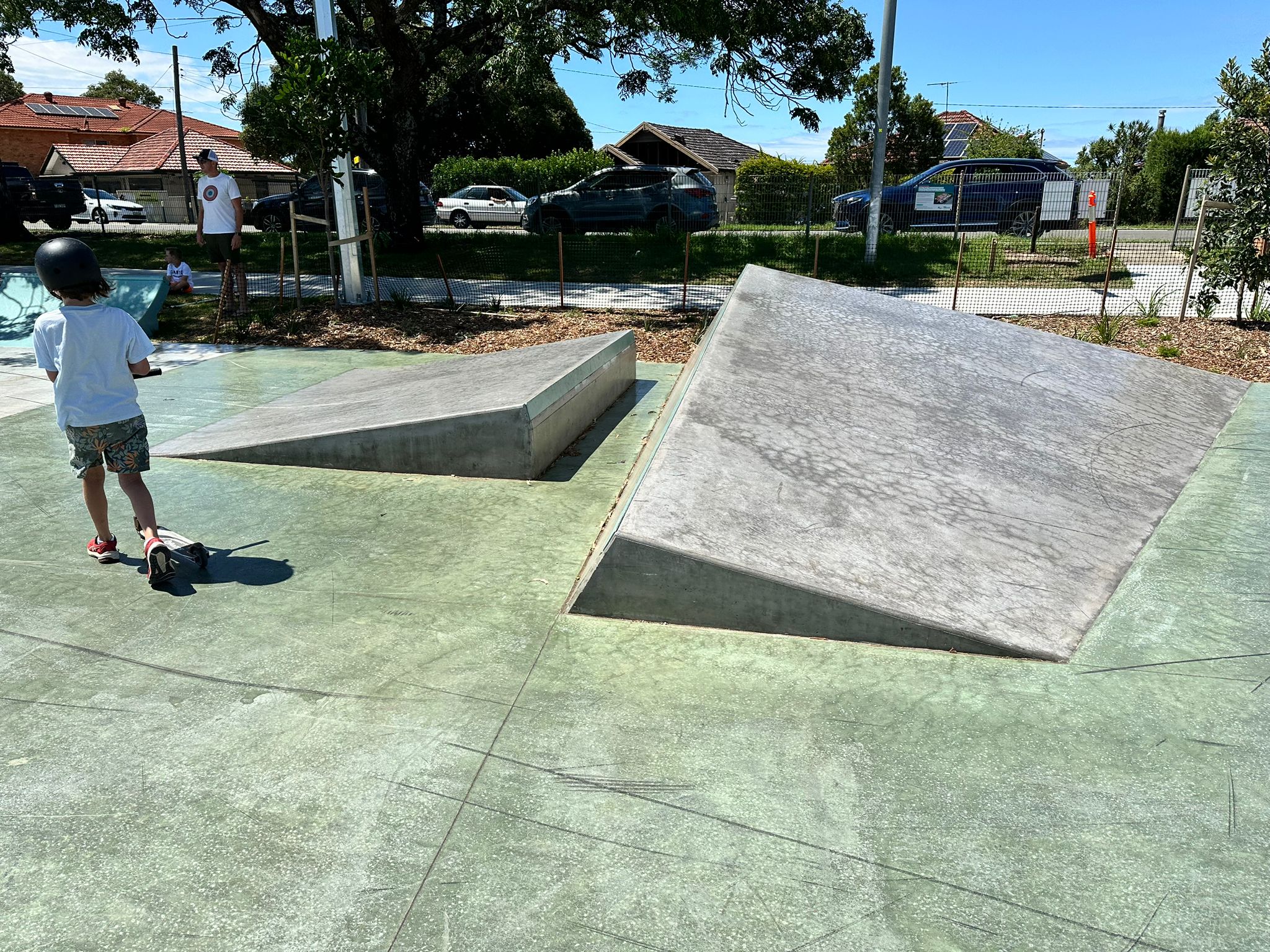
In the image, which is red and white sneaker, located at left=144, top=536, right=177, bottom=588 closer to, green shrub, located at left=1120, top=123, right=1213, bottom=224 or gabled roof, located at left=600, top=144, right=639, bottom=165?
green shrub, located at left=1120, top=123, right=1213, bottom=224

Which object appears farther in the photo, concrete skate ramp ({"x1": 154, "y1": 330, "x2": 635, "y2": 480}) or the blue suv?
the blue suv

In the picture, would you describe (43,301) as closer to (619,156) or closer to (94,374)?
(94,374)

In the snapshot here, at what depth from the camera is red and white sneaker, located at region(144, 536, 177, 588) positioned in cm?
368

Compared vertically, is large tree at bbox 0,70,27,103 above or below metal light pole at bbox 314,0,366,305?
above

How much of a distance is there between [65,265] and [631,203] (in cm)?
1725

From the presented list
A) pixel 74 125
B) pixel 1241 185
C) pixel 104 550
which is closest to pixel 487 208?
pixel 1241 185

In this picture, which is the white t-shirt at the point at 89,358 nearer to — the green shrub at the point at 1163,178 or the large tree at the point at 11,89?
the green shrub at the point at 1163,178


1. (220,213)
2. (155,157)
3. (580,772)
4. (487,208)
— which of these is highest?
(155,157)

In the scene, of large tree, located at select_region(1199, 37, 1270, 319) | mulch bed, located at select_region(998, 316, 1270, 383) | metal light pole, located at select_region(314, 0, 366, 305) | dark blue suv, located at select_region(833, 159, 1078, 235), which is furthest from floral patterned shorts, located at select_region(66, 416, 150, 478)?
dark blue suv, located at select_region(833, 159, 1078, 235)

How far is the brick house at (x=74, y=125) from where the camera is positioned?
2192 inches

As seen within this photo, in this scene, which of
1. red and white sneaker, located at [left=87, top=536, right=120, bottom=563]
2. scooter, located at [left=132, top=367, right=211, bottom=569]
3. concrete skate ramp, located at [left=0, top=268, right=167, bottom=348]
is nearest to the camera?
scooter, located at [left=132, top=367, right=211, bottom=569]

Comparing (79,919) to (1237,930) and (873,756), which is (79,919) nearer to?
(873,756)

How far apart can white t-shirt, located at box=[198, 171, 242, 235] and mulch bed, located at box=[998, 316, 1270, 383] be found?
359 inches

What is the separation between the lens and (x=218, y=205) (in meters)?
9.69
